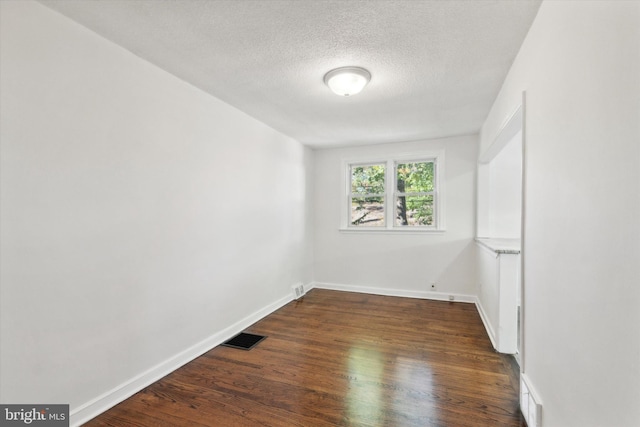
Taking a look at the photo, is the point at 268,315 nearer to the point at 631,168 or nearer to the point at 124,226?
the point at 124,226

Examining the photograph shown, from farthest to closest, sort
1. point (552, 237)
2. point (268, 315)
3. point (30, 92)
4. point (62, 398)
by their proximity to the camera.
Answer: point (268, 315) < point (62, 398) < point (30, 92) < point (552, 237)

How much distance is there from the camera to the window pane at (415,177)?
462cm

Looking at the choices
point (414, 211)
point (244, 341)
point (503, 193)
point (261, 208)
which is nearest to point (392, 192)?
point (414, 211)

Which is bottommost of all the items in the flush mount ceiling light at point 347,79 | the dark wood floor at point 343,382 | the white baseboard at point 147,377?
the dark wood floor at point 343,382

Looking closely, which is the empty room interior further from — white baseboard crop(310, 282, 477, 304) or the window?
the window

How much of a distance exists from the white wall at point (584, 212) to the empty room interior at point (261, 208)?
0.01 m

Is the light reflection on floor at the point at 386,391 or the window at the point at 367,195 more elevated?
the window at the point at 367,195

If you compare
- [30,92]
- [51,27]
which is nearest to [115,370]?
[30,92]

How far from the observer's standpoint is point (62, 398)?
173 cm

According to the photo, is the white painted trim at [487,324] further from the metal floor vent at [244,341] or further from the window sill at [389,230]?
the metal floor vent at [244,341]

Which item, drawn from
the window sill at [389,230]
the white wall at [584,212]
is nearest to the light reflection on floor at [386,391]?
the white wall at [584,212]

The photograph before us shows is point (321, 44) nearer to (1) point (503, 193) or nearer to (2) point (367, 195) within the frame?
(2) point (367, 195)

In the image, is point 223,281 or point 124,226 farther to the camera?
point 223,281

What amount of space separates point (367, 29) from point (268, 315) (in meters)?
3.27
